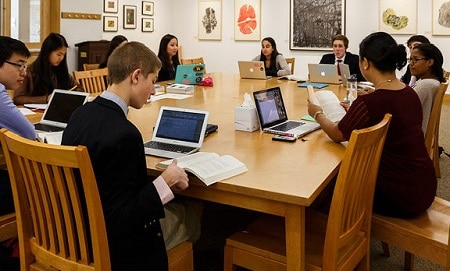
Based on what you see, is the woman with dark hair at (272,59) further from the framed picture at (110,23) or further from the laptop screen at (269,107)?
the framed picture at (110,23)

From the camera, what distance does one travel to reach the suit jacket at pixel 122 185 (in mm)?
1442

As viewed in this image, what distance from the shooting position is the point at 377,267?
2.53 meters

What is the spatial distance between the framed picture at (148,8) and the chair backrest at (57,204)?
323 inches

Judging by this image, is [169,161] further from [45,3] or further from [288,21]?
[288,21]

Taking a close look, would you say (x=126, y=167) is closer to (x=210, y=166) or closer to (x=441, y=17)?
(x=210, y=166)

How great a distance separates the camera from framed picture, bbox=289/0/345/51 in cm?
823

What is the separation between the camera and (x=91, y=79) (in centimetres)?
432

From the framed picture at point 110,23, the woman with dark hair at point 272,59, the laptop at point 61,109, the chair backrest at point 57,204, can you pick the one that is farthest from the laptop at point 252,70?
the framed picture at point 110,23

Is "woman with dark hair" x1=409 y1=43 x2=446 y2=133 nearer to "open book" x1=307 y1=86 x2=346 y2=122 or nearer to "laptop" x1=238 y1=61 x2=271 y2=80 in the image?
"open book" x1=307 y1=86 x2=346 y2=122

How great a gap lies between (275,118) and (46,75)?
1.88 metres

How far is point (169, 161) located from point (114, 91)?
409 millimetres

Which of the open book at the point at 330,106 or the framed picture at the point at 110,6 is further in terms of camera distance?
the framed picture at the point at 110,6

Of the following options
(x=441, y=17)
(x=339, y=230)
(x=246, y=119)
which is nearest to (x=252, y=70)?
(x=246, y=119)

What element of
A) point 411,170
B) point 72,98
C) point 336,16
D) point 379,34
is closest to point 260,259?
point 411,170
